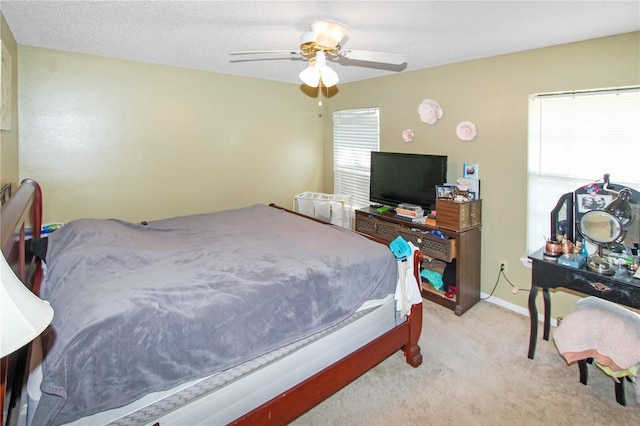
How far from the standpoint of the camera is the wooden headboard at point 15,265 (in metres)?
1.17

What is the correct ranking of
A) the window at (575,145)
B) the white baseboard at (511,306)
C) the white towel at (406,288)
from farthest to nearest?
the white baseboard at (511,306) → the window at (575,145) → the white towel at (406,288)

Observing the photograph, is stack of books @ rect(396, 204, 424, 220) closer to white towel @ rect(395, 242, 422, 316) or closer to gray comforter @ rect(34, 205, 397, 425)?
gray comforter @ rect(34, 205, 397, 425)

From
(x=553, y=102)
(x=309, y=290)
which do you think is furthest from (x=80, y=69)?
(x=553, y=102)

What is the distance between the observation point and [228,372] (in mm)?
1658

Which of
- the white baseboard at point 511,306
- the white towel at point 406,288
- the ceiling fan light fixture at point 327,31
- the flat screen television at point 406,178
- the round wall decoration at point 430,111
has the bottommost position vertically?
the white baseboard at point 511,306

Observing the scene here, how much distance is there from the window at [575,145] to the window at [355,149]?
179cm

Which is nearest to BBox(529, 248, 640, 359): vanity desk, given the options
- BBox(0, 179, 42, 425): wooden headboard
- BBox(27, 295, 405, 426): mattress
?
BBox(27, 295, 405, 426): mattress

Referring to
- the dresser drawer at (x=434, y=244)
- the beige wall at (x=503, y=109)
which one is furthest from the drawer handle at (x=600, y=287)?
the dresser drawer at (x=434, y=244)

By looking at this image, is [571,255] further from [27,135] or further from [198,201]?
[27,135]

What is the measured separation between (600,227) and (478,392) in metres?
1.35

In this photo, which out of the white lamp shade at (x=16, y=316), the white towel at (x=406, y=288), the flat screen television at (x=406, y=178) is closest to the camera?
the white lamp shade at (x=16, y=316)

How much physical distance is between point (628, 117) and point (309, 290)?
8.39 ft

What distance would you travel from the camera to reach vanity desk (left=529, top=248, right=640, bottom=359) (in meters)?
2.04

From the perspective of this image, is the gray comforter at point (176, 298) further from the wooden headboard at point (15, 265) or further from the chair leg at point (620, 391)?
the chair leg at point (620, 391)
